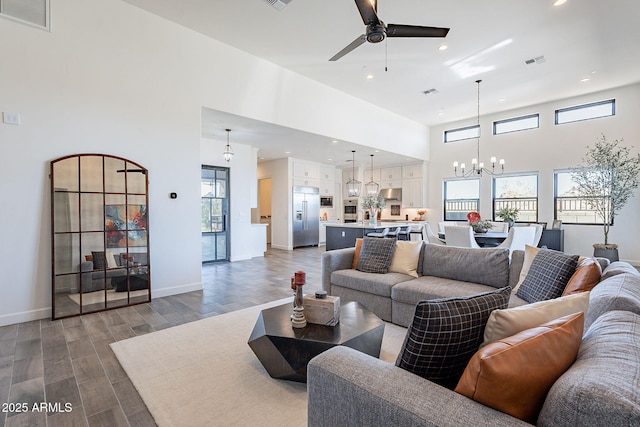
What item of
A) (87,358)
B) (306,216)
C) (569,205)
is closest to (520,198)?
(569,205)

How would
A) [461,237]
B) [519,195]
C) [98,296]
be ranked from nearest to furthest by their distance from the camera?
[98,296]
[461,237]
[519,195]

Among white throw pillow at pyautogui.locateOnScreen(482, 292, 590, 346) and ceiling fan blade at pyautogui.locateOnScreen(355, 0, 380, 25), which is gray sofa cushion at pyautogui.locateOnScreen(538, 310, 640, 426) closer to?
white throw pillow at pyautogui.locateOnScreen(482, 292, 590, 346)

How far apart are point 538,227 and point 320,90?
17.0 ft

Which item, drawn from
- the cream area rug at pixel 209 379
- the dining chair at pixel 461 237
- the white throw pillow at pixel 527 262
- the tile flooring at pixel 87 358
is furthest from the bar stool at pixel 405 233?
the cream area rug at pixel 209 379

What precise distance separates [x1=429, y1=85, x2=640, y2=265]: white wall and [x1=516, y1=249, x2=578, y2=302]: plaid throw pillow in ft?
20.6

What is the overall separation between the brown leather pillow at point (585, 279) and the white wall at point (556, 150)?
6.59 meters

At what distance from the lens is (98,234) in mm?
3824

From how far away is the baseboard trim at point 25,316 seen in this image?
3.26 meters

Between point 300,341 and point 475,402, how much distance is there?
1.29 metres

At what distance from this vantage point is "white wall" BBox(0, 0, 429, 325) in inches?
131

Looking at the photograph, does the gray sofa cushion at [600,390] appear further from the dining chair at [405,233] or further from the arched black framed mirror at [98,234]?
the dining chair at [405,233]

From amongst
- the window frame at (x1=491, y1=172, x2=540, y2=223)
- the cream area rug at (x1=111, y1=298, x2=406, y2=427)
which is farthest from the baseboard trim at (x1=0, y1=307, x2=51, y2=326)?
the window frame at (x1=491, y1=172, x2=540, y2=223)

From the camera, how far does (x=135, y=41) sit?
4.02 meters

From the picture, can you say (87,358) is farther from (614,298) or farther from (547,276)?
(547,276)
